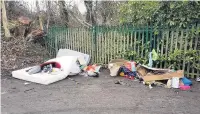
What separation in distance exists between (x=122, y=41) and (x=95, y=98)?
3101 mm

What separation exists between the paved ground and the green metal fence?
125cm

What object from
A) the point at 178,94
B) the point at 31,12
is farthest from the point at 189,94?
the point at 31,12

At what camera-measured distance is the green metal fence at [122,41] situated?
6.11 meters

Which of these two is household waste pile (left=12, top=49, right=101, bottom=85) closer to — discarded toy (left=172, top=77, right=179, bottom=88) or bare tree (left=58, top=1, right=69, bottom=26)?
discarded toy (left=172, top=77, right=179, bottom=88)

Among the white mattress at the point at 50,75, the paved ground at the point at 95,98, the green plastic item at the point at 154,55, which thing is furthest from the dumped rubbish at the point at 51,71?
the green plastic item at the point at 154,55

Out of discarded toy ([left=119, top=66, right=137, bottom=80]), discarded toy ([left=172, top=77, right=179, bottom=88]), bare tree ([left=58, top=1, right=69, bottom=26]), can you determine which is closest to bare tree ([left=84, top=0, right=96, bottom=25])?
bare tree ([left=58, top=1, right=69, bottom=26])

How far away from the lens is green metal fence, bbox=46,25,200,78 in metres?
6.11

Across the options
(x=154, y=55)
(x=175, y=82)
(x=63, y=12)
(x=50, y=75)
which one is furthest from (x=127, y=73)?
(x=63, y=12)

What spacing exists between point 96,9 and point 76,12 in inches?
54.0

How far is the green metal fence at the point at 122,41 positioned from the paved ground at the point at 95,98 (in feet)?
4.09

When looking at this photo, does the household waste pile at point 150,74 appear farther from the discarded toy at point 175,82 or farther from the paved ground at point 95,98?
the paved ground at point 95,98

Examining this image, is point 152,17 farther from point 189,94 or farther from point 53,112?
point 53,112

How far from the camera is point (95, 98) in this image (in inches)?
192

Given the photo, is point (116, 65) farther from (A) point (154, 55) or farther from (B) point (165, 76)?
(B) point (165, 76)
